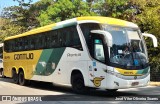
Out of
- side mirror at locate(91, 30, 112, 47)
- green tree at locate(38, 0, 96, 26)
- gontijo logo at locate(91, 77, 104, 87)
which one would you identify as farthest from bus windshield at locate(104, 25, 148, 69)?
green tree at locate(38, 0, 96, 26)

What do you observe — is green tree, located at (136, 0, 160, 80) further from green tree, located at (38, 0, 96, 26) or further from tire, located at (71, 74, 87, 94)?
tire, located at (71, 74, 87, 94)

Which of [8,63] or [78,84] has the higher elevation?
[8,63]

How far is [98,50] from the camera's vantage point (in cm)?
1430

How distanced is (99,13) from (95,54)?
16.5 metres

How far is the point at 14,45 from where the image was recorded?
2272 centimetres

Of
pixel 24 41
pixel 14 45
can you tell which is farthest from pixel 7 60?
pixel 24 41

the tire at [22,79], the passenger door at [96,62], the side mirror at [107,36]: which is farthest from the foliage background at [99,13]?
the side mirror at [107,36]

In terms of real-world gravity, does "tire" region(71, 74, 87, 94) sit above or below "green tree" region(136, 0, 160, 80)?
below

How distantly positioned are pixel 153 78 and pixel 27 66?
9.66 meters

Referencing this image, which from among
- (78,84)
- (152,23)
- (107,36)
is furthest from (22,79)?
(152,23)

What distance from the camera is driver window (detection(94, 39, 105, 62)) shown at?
1410 cm

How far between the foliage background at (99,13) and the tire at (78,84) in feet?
34.7

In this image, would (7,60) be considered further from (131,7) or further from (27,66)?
(131,7)

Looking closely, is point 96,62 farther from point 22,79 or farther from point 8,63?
point 8,63
